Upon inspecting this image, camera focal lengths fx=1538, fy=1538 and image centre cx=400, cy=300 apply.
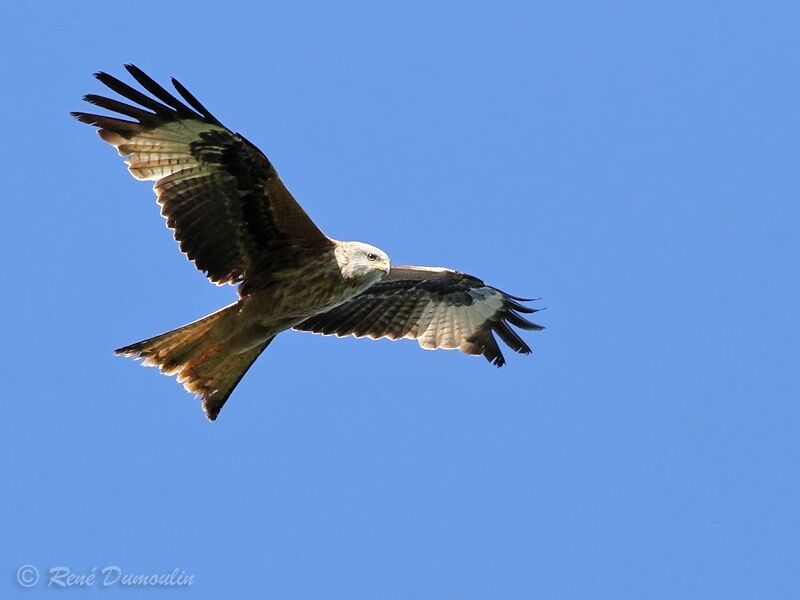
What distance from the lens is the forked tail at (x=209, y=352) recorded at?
12.1 m

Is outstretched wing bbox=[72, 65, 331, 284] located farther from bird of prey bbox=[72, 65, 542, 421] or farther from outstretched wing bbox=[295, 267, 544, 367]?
outstretched wing bbox=[295, 267, 544, 367]

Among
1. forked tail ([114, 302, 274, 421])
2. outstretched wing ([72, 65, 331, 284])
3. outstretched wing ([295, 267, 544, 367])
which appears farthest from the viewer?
outstretched wing ([295, 267, 544, 367])

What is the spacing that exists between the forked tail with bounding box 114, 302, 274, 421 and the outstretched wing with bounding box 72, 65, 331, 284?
42cm

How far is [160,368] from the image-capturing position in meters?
12.2

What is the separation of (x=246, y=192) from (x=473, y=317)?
9.91ft

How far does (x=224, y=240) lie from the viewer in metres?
12.2

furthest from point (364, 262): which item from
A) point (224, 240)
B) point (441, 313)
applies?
point (441, 313)

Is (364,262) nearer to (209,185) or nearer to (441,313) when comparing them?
(209,185)

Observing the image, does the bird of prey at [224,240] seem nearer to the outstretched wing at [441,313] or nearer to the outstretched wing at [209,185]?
the outstretched wing at [209,185]

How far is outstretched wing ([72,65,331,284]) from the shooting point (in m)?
11.7

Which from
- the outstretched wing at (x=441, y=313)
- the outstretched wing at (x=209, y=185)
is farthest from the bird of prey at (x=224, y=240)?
the outstretched wing at (x=441, y=313)

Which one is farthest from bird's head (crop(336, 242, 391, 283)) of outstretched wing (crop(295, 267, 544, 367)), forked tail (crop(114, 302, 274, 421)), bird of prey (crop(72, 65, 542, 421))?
outstretched wing (crop(295, 267, 544, 367))

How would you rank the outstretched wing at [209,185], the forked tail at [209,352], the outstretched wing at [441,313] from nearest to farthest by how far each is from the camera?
the outstretched wing at [209,185]
the forked tail at [209,352]
the outstretched wing at [441,313]

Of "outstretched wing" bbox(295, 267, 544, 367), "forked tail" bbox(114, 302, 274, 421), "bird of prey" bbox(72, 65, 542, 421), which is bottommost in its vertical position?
"forked tail" bbox(114, 302, 274, 421)
